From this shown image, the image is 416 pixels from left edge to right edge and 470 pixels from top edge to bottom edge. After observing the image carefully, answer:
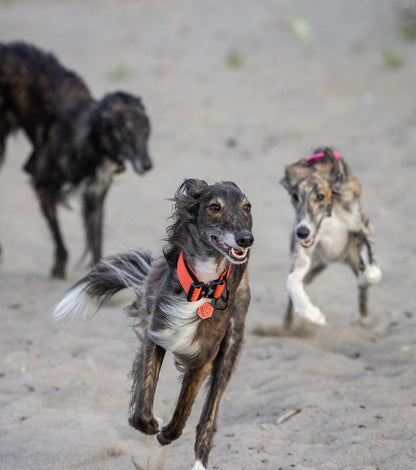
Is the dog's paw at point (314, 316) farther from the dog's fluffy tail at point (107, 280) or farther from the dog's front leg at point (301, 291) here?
the dog's fluffy tail at point (107, 280)

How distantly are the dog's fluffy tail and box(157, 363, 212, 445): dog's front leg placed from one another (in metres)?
0.83

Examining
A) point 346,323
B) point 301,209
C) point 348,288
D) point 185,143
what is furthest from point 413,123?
point 301,209

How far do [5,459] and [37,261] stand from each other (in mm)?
4753

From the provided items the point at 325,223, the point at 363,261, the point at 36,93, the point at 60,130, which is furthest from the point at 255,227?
the point at 325,223

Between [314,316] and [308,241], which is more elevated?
[308,241]

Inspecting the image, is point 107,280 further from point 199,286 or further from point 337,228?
point 337,228

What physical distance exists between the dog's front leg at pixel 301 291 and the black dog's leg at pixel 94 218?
8.50 ft

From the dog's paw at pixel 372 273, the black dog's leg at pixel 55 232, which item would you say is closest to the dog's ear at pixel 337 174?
the dog's paw at pixel 372 273

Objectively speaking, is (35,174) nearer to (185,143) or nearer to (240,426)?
(240,426)

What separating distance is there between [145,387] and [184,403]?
22cm

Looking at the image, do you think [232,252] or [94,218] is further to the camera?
[94,218]

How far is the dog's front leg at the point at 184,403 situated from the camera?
13.5 feet

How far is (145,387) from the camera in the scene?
416 centimetres

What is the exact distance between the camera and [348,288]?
8227mm
